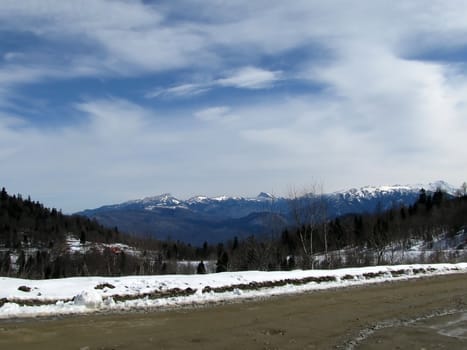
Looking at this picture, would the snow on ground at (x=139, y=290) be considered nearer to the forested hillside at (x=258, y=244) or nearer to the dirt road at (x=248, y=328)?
the dirt road at (x=248, y=328)

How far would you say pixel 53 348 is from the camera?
12492 mm

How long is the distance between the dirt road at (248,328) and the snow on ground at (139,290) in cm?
189

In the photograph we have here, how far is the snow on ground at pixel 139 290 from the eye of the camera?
1923 centimetres

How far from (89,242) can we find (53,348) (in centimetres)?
17609

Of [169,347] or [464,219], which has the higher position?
[464,219]

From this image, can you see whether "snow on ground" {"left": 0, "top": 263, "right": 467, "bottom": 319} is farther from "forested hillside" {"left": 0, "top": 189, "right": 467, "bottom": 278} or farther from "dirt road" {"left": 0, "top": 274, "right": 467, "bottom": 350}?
"forested hillside" {"left": 0, "top": 189, "right": 467, "bottom": 278}

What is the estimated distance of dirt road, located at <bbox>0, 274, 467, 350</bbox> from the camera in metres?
13.0

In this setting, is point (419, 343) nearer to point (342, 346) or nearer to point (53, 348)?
point (342, 346)

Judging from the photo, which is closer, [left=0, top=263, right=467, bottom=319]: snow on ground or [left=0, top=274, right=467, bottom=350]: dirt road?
[left=0, top=274, right=467, bottom=350]: dirt road

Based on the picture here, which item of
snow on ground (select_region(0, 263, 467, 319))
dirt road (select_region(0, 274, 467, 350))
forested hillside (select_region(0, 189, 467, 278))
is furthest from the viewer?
forested hillside (select_region(0, 189, 467, 278))

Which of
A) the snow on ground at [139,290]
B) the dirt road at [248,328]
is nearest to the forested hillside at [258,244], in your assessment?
the snow on ground at [139,290]

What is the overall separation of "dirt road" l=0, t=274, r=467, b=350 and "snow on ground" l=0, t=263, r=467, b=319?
189 cm

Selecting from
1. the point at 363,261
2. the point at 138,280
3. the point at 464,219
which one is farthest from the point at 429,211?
the point at 138,280

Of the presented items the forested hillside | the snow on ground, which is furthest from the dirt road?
the forested hillside
